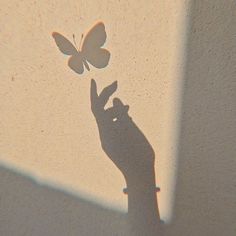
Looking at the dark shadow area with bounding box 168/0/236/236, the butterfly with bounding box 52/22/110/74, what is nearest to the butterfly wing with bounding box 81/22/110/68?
the butterfly with bounding box 52/22/110/74

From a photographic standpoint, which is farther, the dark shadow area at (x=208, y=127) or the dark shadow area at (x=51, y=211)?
the dark shadow area at (x=51, y=211)

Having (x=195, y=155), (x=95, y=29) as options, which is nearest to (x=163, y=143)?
(x=195, y=155)

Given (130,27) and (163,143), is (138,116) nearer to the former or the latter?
(163,143)

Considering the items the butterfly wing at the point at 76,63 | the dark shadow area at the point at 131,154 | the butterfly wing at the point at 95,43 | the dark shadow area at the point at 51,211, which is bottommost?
the dark shadow area at the point at 51,211

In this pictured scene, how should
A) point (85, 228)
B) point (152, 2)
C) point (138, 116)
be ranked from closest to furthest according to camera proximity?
1. point (152, 2)
2. point (138, 116)
3. point (85, 228)

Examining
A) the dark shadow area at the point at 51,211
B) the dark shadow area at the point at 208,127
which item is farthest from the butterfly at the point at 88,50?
the dark shadow area at the point at 51,211

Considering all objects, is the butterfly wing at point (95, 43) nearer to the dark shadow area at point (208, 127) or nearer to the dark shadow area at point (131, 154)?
the dark shadow area at point (131, 154)

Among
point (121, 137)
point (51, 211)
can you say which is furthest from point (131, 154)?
point (51, 211)
